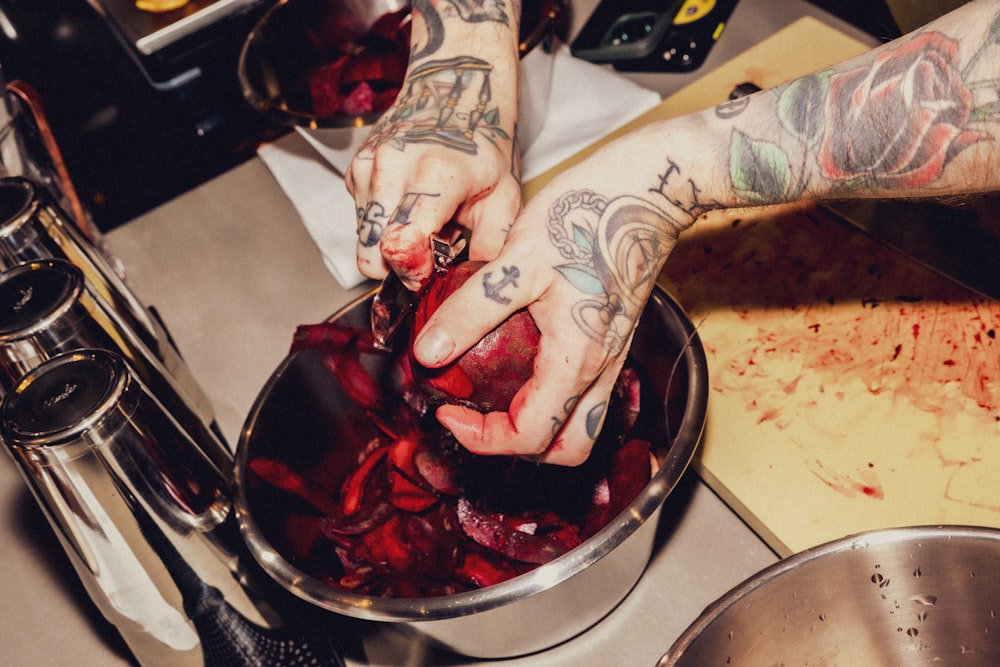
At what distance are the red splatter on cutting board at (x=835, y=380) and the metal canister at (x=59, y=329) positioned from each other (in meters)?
0.71

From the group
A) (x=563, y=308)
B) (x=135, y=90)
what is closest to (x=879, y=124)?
(x=563, y=308)

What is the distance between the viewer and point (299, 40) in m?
1.54

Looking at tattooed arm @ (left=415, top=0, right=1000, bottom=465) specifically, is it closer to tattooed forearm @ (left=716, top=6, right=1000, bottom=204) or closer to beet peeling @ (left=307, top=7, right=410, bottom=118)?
tattooed forearm @ (left=716, top=6, right=1000, bottom=204)

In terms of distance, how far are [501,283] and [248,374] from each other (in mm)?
781

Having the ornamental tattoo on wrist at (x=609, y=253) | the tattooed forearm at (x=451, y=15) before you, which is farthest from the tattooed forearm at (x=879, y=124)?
the tattooed forearm at (x=451, y=15)

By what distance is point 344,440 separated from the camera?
110 cm

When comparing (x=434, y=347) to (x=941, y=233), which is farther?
(x=941, y=233)

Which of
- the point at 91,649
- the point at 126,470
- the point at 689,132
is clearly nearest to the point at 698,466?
the point at 689,132

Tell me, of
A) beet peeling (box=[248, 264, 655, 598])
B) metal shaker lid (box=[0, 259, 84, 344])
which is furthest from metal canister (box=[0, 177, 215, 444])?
beet peeling (box=[248, 264, 655, 598])

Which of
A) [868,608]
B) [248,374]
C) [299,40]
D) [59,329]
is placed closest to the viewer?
[868,608]

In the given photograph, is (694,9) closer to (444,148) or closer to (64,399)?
(444,148)

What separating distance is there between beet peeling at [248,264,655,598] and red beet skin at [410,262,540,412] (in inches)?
3.7

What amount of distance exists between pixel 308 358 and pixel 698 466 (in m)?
0.55

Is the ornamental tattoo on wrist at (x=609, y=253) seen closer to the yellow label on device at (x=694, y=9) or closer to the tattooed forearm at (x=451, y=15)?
the tattooed forearm at (x=451, y=15)
